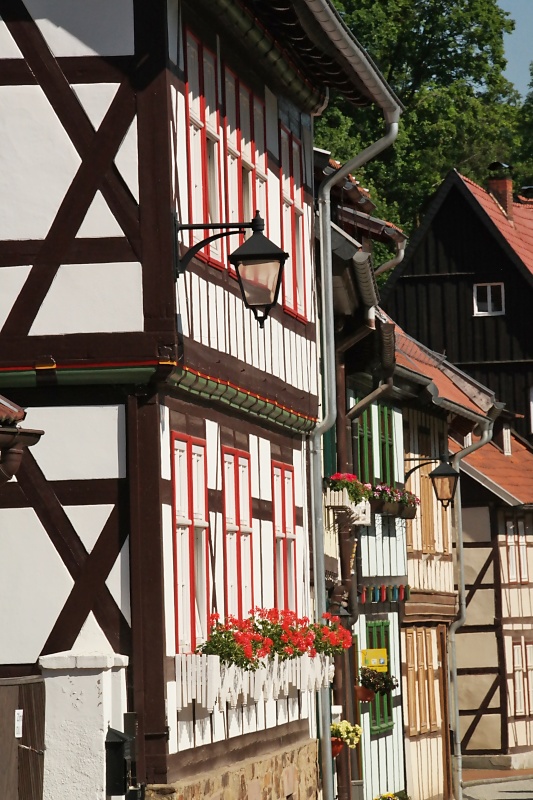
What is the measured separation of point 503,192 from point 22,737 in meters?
35.6

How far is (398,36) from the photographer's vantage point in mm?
50594

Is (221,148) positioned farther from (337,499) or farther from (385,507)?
(385,507)

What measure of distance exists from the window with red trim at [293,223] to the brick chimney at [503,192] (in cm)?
2848

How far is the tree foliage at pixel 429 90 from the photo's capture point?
49.2 meters

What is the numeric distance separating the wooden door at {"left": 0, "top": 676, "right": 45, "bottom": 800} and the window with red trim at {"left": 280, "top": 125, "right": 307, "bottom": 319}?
19.4 ft

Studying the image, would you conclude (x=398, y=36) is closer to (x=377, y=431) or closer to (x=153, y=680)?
(x=377, y=431)

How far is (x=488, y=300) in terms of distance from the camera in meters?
Result: 45.6

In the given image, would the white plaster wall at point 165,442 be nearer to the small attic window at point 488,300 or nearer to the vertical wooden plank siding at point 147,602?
the vertical wooden plank siding at point 147,602

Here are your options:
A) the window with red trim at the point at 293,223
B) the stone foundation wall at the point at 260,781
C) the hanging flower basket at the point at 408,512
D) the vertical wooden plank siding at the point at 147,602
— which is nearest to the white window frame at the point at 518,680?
the hanging flower basket at the point at 408,512

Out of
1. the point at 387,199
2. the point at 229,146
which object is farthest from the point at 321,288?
the point at 387,199

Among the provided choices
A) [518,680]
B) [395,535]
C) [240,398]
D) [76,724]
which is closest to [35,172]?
[240,398]

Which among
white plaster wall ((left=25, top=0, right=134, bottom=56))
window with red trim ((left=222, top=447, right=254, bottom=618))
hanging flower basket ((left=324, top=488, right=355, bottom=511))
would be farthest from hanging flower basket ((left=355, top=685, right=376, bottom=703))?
white plaster wall ((left=25, top=0, right=134, bottom=56))

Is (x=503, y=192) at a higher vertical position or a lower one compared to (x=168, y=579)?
higher

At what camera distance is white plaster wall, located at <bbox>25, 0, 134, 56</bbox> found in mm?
13812
